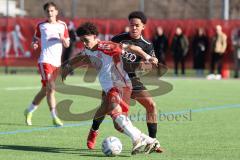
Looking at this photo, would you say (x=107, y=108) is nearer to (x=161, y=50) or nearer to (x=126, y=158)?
(x=126, y=158)

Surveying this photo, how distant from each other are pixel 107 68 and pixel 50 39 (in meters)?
3.73

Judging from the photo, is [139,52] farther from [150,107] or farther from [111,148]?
[111,148]

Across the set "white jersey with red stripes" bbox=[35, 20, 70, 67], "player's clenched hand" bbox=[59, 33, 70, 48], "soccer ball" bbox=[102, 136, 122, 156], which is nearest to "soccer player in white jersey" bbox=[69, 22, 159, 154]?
"soccer ball" bbox=[102, 136, 122, 156]

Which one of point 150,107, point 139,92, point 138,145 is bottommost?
point 138,145

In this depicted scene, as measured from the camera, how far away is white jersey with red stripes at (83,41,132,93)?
9547 mm

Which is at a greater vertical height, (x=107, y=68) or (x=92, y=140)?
(x=107, y=68)

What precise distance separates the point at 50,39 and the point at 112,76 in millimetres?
3697

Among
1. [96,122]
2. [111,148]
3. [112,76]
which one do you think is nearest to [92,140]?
[96,122]

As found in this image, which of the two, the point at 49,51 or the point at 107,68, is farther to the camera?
the point at 49,51

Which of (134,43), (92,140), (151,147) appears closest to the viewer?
(151,147)

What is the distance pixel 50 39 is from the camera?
1315 cm

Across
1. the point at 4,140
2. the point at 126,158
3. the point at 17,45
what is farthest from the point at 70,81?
the point at 126,158

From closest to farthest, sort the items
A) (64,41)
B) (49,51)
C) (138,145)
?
1. (138,145)
2. (64,41)
3. (49,51)

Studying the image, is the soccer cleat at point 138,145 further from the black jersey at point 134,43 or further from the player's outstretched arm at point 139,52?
the black jersey at point 134,43
